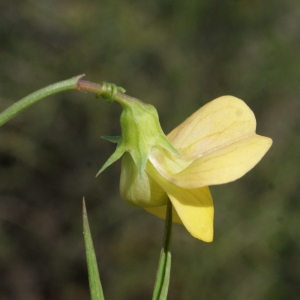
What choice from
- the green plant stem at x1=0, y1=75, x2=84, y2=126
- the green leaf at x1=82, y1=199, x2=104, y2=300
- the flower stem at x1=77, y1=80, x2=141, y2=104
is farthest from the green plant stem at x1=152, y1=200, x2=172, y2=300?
the green plant stem at x1=0, y1=75, x2=84, y2=126

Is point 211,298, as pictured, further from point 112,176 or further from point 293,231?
point 112,176

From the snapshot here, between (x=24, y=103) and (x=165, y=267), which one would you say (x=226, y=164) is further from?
(x=24, y=103)

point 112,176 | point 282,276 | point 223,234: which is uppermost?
point 112,176

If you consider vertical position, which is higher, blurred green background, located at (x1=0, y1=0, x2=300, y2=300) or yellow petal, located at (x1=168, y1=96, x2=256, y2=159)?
blurred green background, located at (x1=0, y1=0, x2=300, y2=300)

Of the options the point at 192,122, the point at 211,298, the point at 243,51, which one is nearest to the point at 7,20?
the point at 243,51

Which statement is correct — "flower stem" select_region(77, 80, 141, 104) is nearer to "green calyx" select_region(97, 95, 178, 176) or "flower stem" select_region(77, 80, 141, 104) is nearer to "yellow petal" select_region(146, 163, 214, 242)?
"green calyx" select_region(97, 95, 178, 176)

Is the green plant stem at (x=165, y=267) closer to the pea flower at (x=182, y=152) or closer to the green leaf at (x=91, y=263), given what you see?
the pea flower at (x=182, y=152)

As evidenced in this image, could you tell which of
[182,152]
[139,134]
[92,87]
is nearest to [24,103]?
[92,87]

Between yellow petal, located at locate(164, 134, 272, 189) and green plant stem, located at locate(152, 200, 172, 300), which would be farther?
green plant stem, located at locate(152, 200, 172, 300)
